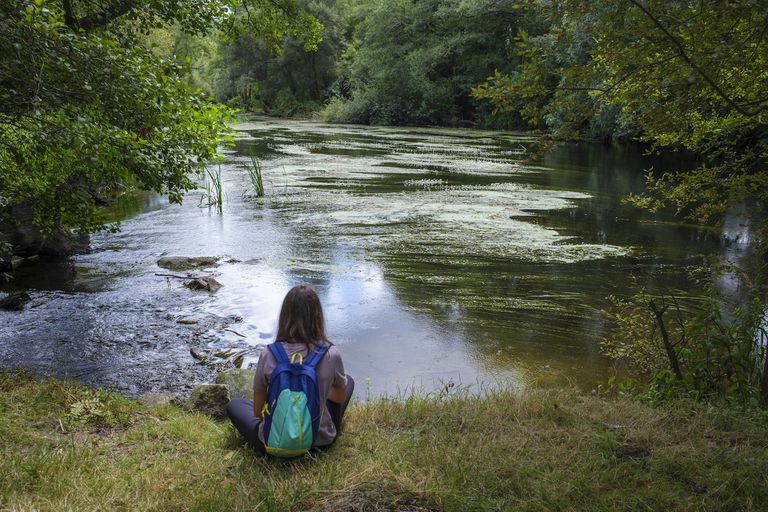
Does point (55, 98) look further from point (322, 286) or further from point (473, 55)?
point (473, 55)

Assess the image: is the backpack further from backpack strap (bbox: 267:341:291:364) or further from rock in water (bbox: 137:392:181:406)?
rock in water (bbox: 137:392:181:406)

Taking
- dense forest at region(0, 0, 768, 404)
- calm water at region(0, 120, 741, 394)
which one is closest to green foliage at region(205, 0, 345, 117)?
calm water at region(0, 120, 741, 394)

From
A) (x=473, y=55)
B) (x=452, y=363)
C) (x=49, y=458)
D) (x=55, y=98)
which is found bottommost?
(x=452, y=363)

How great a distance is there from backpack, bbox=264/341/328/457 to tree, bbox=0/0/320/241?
2.16 meters

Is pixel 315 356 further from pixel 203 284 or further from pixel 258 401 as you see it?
pixel 203 284

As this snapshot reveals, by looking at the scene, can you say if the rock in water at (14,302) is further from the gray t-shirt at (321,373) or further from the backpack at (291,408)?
the backpack at (291,408)

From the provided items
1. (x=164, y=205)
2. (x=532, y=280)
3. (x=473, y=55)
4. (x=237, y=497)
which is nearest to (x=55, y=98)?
(x=237, y=497)

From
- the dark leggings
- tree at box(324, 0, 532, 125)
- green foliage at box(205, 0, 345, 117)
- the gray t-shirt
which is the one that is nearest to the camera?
the gray t-shirt

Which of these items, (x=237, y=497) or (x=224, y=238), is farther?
(x=224, y=238)

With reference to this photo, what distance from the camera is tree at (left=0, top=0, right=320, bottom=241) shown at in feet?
14.0

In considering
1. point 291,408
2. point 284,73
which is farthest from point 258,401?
point 284,73

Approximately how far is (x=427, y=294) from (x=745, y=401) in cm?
508

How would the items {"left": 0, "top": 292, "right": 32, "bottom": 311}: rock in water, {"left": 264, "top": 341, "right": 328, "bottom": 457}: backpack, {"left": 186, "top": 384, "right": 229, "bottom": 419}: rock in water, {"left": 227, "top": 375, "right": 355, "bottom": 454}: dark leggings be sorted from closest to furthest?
1. {"left": 264, "top": 341, "right": 328, "bottom": 457}: backpack
2. {"left": 227, "top": 375, "right": 355, "bottom": 454}: dark leggings
3. {"left": 186, "top": 384, "right": 229, "bottom": 419}: rock in water
4. {"left": 0, "top": 292, "right": 32, "bottom": 311}: rock in water

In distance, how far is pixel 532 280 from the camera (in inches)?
379
